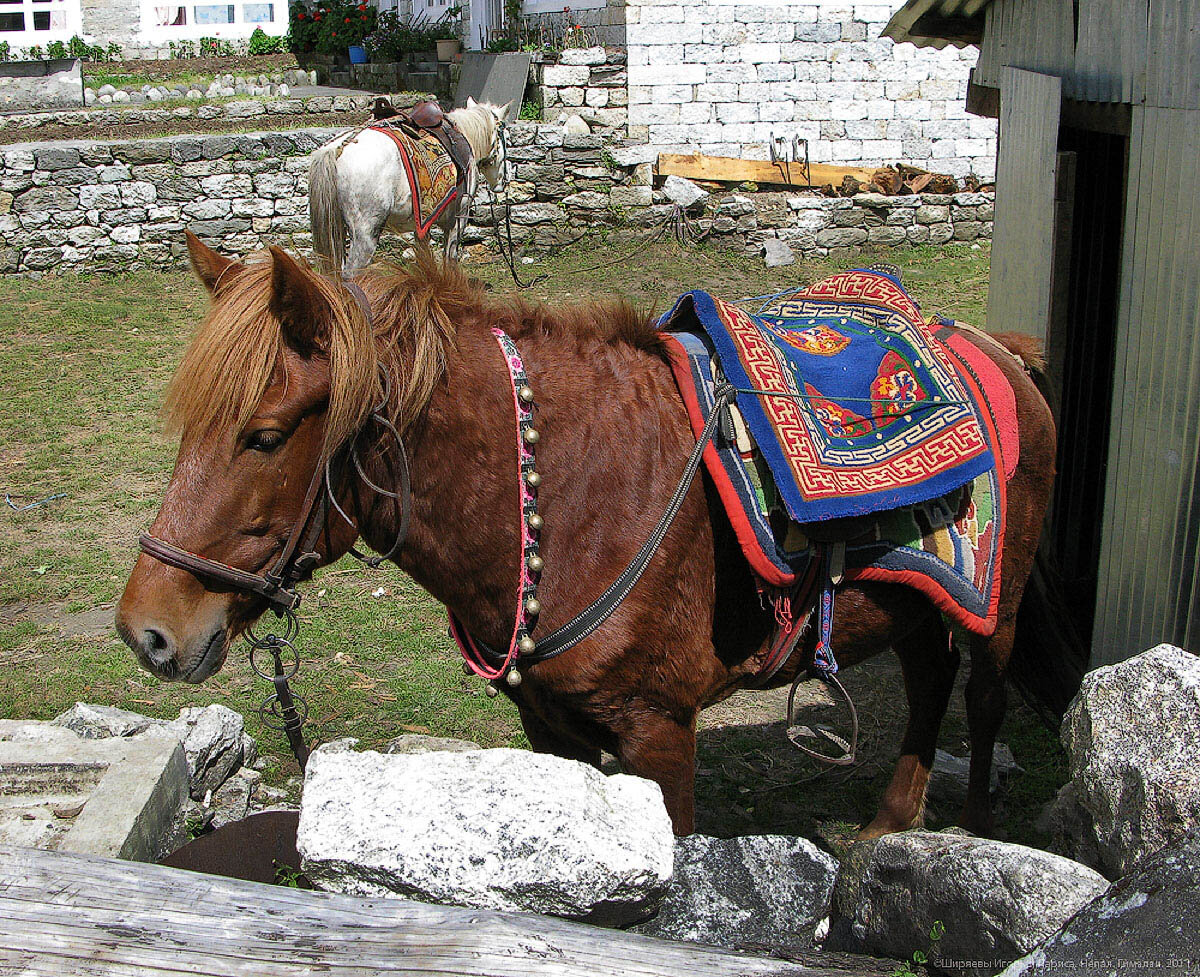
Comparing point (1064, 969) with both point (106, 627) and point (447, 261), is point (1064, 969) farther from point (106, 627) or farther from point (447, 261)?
point (106, 627)

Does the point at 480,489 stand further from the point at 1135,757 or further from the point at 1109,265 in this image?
the point at 1109,265

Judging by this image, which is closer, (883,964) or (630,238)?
(883,964)

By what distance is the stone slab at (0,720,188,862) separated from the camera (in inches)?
107

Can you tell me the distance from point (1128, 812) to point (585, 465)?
1.38 m

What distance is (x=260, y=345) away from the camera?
6.64 feet

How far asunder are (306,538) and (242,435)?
25 centimetres

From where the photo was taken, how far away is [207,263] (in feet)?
7.37

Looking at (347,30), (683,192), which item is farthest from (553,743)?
(347,30)

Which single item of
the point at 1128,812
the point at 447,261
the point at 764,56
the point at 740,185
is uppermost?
the point at 764,56

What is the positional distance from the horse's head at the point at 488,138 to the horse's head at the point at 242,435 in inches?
312

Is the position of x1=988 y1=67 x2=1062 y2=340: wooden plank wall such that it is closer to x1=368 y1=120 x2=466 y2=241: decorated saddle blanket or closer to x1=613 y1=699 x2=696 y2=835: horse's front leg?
x1=613 y1=699 x2=696 y2=835: horse's front leg

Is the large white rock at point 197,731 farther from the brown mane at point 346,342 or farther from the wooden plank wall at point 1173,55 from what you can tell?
the wooden plank wall at point 1173,55

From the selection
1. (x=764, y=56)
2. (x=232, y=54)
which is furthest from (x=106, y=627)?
(x=232, y=54)

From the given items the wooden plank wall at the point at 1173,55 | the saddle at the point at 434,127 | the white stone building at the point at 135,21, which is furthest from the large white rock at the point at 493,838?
the white stone building at the point at 135,21
